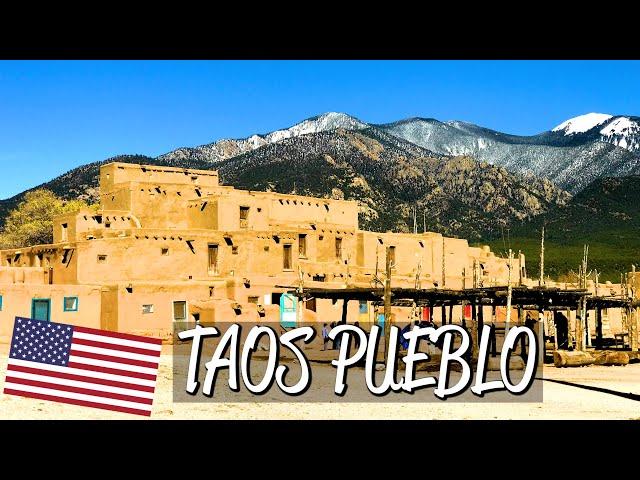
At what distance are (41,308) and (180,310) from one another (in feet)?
18.2

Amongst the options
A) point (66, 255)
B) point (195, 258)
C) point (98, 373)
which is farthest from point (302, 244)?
point (98, 373)

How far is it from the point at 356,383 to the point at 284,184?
8647 cm

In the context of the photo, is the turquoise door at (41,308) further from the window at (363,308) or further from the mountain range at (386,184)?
the mountain range at (386,184)

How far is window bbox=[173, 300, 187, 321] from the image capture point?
115 ft

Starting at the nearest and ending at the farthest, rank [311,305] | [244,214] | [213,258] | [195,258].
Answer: [311,305] → [195,258] → [213,258] → [244,214]

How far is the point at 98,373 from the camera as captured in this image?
14.5 metres

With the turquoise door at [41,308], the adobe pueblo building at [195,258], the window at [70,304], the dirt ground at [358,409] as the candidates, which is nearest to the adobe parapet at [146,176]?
the adobe pueblo building at [195,258]

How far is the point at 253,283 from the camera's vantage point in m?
37.5

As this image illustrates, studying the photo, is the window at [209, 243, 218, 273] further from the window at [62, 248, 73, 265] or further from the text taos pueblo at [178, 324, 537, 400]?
the text taos pueblo at [178, 324, 537, 400]

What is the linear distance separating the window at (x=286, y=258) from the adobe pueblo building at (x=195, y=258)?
0.07 metres

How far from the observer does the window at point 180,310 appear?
35188mm

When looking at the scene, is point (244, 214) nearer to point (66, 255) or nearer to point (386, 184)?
point (66, 255)
